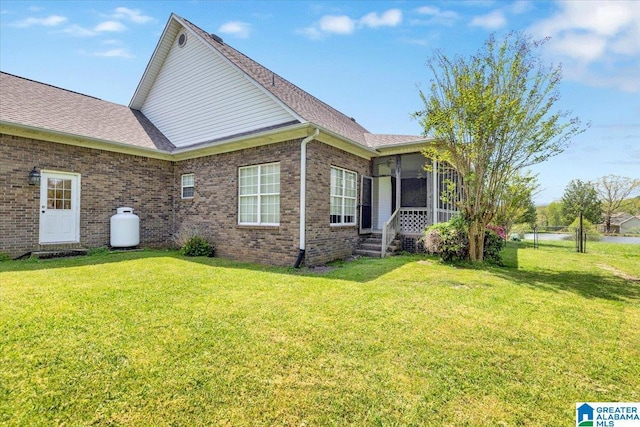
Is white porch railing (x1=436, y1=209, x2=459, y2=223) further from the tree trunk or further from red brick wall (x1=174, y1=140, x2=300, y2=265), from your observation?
red brick wall (x1=174, y1=140, x2=300, y2=265)

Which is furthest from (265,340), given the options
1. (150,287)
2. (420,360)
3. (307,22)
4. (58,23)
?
(58,23)

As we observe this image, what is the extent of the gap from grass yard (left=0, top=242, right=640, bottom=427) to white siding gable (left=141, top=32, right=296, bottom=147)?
19.1 feet

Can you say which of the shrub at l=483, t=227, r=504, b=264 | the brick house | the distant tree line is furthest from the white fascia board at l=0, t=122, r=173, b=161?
the distant tree line

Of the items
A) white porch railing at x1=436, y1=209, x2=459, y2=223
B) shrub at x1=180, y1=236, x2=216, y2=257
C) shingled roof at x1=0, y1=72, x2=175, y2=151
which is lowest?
shrub at x1=180, y1=236, x2=216, y2=257

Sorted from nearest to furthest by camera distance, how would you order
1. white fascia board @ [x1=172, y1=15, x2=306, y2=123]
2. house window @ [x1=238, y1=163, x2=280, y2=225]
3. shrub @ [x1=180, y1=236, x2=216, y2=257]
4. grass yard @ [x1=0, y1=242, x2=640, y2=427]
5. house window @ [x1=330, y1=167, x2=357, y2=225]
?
grass yard @ [x1=0, y1=242, x2=640, y2=427], white fascia board @ [x1=172, y1=15, x2=306, y2=123], house window @ [x1=238, y1=163, x2=280, y2=225], house window @ [x1=330, y1=167, x2=357, y2=225], shrub @ [x1=180, y1=236, x2=216, y2=257]

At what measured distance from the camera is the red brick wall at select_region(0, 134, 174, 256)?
8.46 meters

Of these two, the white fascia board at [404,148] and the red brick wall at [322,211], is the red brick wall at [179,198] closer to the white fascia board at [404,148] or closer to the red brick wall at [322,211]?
the red brick wall at [322,211]

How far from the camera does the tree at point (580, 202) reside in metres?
33.5

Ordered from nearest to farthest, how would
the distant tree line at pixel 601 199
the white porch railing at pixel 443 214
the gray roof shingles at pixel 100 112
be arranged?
the gray roof shingles at pixel 100 112 → the white porch railing at pixel 443 214 → the distant tree line at pixel 601 199

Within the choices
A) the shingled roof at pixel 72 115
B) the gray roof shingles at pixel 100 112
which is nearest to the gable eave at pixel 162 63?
the gray roof shingles at pixel 100 112

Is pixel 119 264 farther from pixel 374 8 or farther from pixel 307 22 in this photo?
pixel 374 8

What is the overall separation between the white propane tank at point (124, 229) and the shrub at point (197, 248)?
2.03 m

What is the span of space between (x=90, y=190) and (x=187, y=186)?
115 inches

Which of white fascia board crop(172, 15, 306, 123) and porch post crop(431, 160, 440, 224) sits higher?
white fascia board crop(172, 15, 306, 123)
